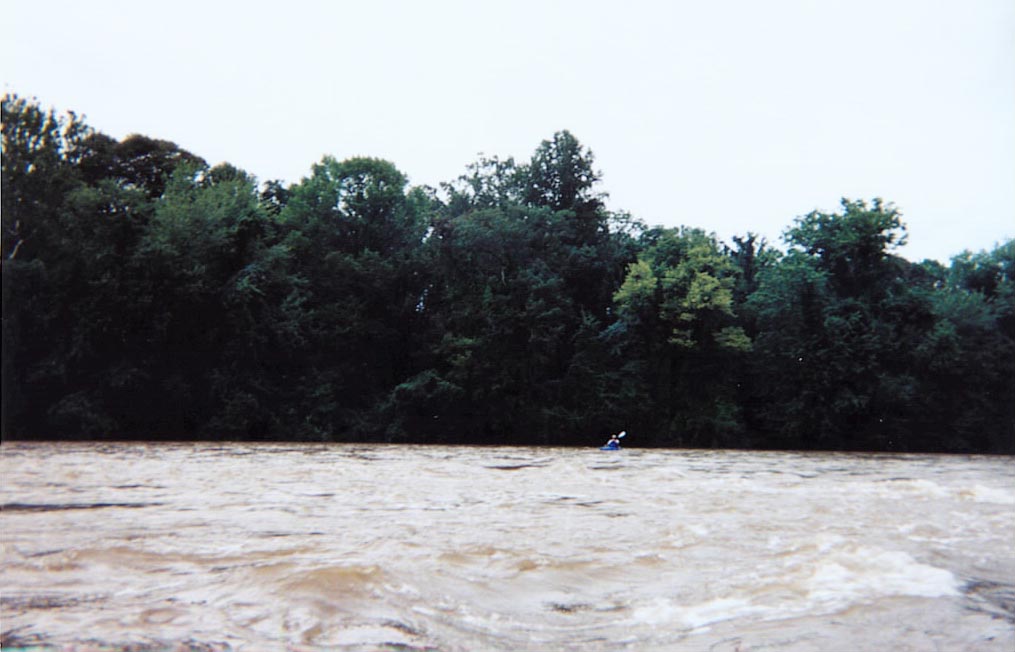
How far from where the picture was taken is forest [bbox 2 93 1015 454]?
1122 inches

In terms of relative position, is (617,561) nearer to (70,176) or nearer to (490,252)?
(70,176)

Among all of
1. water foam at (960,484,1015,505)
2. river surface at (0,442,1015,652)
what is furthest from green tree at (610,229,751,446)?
river surface at (0,442,1015,652)

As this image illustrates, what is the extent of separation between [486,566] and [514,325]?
88.0 feet

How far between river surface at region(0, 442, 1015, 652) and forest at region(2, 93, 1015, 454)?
1555cm

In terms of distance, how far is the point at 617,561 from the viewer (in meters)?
7.03

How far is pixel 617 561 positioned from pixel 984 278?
117 feet

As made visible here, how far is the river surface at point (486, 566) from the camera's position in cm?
450

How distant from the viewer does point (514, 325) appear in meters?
33.3

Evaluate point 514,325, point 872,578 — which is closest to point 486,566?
point 872,578

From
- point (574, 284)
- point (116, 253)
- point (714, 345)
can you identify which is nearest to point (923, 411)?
point (714, 345)

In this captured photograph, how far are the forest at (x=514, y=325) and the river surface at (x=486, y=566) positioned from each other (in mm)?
15551

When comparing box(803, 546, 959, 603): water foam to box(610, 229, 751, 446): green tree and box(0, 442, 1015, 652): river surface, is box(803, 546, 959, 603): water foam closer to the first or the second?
box(0, 442, 1015, 652): river surface

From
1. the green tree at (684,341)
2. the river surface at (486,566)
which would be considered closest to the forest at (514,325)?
the green tree at (684,341)

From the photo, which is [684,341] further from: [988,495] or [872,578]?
[872,578]
